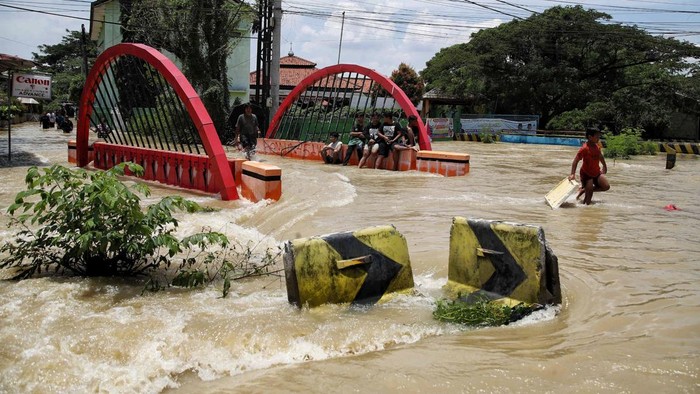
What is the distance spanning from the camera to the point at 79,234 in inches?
227

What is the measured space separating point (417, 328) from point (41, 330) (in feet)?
9.28

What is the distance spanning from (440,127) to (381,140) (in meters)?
20.5

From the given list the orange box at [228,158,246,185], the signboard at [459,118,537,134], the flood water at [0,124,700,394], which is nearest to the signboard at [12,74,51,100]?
the orange box at [228,158,246,185]

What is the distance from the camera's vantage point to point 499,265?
5312mm

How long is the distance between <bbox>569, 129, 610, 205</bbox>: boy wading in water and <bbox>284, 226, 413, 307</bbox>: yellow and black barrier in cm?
620

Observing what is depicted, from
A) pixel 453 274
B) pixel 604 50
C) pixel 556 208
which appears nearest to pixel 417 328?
pixel 453 274

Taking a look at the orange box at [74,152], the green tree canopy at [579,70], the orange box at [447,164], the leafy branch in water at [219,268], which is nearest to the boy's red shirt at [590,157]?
the orange box at [447,164]

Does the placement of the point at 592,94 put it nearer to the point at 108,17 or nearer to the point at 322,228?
the point at 108,17

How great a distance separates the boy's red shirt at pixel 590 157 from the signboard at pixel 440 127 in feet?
79.6

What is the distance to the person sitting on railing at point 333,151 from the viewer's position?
18516mm

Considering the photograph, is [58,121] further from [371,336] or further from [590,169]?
[371,336]

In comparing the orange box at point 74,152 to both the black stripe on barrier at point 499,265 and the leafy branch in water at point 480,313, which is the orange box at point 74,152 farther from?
the leafy branch in water at point 480,313

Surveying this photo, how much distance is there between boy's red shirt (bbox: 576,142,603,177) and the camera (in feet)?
35.5

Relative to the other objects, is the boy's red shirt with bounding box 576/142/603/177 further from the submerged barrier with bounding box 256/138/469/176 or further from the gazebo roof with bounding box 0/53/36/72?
the gazebo roof with bounding box 0/53/36/72
